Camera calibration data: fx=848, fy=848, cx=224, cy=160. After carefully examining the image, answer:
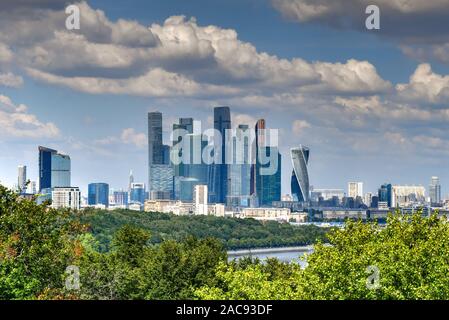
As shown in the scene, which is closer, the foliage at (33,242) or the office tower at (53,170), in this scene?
the foliage at (33,242)

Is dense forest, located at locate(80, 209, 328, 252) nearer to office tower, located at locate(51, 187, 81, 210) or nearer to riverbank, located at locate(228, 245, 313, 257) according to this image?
riverbank, located at locate(228, 245, 313, 257)

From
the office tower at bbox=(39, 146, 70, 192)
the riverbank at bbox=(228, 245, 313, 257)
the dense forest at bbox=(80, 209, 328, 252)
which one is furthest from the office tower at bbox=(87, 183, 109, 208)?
the riverbank at bbox=(228, 245, 313, 257)

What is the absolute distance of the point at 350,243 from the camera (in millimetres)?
28234

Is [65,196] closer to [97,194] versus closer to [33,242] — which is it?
[97,194]

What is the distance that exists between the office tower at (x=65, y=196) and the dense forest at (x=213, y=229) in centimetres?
1692

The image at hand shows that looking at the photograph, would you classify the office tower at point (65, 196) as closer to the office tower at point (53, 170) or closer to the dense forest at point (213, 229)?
the office tower at point (53, 170)

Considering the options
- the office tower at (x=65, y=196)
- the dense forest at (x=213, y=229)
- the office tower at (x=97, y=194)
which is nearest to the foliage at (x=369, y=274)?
the dense forest at (x=213, y=229)

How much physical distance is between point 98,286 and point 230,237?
107m

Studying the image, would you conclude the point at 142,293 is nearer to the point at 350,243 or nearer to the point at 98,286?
the point at 98,286

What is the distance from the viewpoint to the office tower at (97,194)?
181350 millimetres

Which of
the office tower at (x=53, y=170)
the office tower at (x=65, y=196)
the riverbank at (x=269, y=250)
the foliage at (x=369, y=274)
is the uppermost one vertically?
the office tower at (x=53, y=170)

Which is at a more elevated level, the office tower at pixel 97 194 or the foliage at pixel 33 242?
the office tower at pixel 97 194

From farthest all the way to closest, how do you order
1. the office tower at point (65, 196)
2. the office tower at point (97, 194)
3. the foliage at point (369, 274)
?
the office tower at point (97, 194), the office tower at point (65, 196), the foliage at point (369, 274)

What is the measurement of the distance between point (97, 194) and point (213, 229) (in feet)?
176
